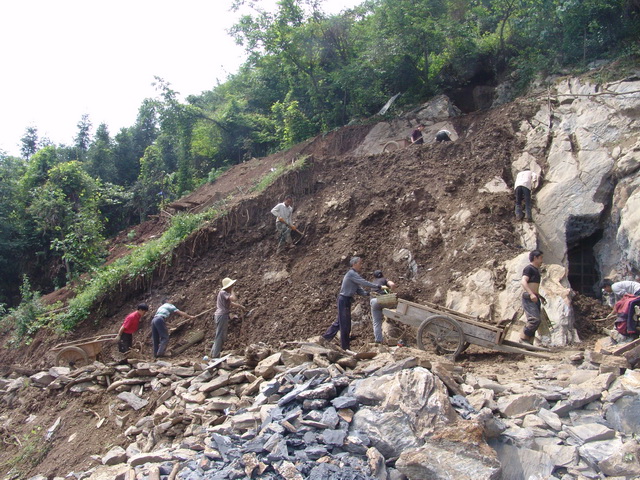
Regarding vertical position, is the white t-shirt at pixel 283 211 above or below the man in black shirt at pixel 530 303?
above

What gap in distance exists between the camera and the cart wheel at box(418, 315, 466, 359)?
21.8 ft

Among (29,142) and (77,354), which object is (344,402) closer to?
(77,354)

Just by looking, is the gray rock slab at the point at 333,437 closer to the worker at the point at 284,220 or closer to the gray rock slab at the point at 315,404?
the gray rock slab at the point at 315,404

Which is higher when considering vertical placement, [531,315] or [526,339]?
[531,315]

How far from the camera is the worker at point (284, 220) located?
A: 38.0 ft

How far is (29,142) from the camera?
2897 cm

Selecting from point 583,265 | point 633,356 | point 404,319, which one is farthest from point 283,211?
point 633,356

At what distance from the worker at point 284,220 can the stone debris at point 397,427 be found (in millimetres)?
5825

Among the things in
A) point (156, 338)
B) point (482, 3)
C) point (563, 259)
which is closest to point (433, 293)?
point (563, 259)

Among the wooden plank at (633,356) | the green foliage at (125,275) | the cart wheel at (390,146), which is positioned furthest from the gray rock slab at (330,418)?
the cart wheel at (390,146)

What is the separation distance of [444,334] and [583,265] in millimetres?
4338

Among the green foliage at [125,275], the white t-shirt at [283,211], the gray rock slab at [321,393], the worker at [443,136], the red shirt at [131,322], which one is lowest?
the gray rock slab at [321,393]

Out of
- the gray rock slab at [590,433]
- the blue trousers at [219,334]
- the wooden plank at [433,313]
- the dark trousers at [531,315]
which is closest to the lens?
the gray rock slab at [590,433]

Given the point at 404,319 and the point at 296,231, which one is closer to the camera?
the point at 404,319
